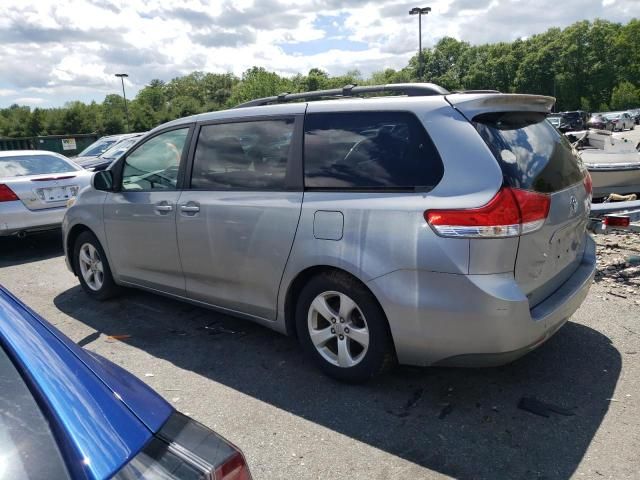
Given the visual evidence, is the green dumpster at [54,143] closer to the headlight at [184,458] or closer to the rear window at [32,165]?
the rear window at [32,165]

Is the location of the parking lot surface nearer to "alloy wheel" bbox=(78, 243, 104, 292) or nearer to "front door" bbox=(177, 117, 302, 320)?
"front door" bbox=(177, 117, 302, 320)

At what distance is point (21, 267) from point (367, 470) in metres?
6.31

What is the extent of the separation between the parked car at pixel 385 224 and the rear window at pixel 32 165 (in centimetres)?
466

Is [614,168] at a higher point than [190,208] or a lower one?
lower

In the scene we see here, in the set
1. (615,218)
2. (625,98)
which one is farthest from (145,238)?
(625,98)

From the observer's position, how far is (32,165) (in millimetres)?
8070

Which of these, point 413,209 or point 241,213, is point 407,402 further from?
point 241,213

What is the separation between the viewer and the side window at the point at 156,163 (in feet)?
14.4

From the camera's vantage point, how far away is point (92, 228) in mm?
5125

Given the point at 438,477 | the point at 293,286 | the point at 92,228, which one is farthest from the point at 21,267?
the point at 438,477

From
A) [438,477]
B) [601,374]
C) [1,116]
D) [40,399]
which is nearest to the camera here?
[40,399]

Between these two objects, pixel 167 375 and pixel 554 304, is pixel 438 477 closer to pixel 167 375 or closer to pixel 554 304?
pixel 554 304

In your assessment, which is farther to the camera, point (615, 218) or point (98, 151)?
point (98, 151)

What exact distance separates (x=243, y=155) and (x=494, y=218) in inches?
77.1
